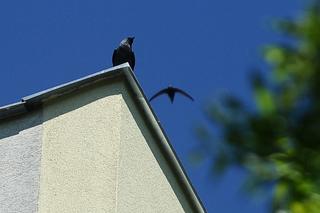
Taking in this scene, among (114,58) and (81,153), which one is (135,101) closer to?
(81,153)

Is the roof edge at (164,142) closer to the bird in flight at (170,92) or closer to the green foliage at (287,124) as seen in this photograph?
the bird in flight at (170,92)

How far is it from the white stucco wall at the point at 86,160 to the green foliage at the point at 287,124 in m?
5.48

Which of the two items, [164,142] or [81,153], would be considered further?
[164,142]

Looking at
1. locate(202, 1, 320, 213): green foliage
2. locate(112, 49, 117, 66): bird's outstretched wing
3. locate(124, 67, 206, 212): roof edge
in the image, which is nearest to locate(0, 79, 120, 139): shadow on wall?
locate(124, 67, 206, 212): roof edge

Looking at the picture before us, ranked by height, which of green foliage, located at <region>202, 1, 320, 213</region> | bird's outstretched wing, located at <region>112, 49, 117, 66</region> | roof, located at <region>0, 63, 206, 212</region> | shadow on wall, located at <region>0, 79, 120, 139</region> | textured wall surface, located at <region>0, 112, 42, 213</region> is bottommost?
green foliage, located at <region>202, 1, 320, 213</region>

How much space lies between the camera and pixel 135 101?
8.64 m

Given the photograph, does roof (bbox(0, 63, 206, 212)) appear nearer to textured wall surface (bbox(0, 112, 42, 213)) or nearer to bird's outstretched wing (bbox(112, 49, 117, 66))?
textured wall surface (bbox(0, 112, 42, 213))

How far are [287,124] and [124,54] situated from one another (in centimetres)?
831

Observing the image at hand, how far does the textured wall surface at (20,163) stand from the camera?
7.35m

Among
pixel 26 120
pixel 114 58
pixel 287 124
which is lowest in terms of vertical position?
pixel 287 124

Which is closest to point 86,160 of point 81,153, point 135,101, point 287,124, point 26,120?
point 81,153

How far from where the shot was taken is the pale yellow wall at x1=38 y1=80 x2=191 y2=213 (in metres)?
7.66

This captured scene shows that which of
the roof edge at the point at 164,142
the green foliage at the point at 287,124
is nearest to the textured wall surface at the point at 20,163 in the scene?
the roof edge at the point at 164,142

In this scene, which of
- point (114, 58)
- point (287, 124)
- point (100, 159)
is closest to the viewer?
point (287, 124)
